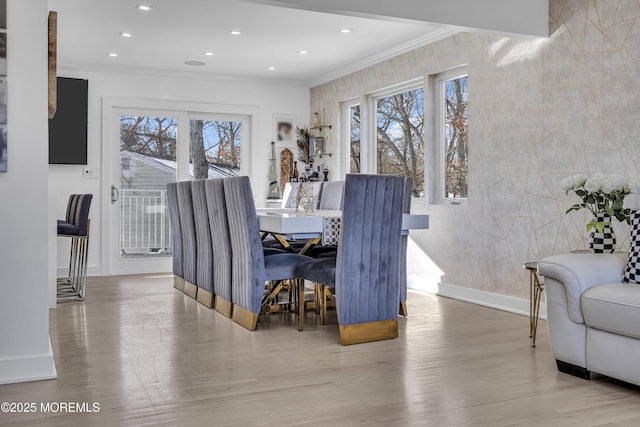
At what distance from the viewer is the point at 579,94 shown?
4.14 m

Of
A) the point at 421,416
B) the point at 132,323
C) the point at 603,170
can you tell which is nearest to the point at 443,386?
the point at 421,416

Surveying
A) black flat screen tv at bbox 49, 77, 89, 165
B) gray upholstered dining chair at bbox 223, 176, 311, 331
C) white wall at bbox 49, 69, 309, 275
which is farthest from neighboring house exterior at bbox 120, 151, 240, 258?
gray upholstered dining chair at bbox 223, 176, 311, 331

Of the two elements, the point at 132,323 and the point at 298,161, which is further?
the point at 298,161

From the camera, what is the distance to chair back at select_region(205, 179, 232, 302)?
4304mm

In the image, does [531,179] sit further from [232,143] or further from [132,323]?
[232,143]

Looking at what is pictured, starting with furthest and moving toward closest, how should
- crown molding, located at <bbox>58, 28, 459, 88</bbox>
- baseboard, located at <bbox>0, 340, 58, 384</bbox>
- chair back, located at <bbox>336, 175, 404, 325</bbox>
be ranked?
crown molding, located at <bbox>58, 28, 459, 88</bbox>
chair back, located at <bbox>336, 175, 404, 325</bbox>
baseboard, located at <bbox>0, 340, 58, 384</bbox>

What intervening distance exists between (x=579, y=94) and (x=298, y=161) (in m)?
4.40

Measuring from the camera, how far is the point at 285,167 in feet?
25.8

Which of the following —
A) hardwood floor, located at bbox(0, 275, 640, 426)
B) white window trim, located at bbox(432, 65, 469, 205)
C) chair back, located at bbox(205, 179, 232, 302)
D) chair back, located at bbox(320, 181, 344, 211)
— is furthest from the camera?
white window trim, located at bbox(432, 65, 469, 205)

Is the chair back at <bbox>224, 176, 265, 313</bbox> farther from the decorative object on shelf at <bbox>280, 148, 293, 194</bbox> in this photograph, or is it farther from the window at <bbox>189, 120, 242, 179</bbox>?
the decorative object on shelf at <bbox>280, 148, 293, 194</bbox>

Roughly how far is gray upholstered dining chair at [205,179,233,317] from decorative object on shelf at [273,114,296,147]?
11.2 feet

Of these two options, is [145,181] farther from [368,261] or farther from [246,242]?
[368,261]

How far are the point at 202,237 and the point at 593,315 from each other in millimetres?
3127

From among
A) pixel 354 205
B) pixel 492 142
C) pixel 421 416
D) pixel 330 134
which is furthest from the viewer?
pixel 330 134
